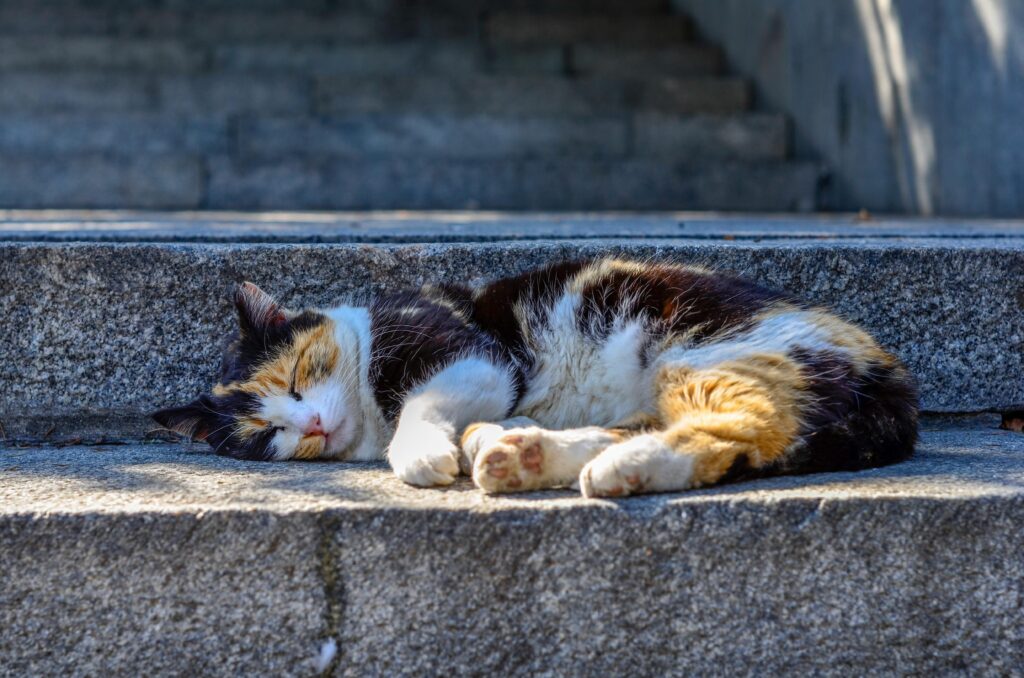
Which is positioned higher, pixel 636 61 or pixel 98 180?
pixel 636 61

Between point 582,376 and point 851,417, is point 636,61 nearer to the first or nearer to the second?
point 582,376

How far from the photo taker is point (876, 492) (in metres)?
1.90

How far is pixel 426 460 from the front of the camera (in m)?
2.07

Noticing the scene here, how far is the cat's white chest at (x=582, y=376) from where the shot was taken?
248cm

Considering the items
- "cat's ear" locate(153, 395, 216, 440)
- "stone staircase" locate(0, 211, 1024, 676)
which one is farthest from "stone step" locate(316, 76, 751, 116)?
"stone staircase" locate(0, 211, 1024, 676)

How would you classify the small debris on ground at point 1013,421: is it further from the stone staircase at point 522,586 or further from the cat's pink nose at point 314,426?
the cat's pink nose at point 314,426

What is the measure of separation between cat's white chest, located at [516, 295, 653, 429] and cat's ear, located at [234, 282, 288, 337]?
2.00 feet

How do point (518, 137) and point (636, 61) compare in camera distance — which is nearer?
point (518, 137)

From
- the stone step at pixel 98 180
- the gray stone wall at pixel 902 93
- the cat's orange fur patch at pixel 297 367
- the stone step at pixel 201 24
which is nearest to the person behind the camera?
the cat's orange fur patch at pixel 297 367

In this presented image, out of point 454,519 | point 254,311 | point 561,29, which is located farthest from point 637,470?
point 561,29

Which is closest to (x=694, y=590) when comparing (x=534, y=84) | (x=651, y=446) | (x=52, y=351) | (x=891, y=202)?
(x=651, y=446)

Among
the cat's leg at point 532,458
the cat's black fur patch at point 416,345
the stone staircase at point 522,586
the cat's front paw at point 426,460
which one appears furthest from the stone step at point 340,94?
the stone staircase at point 522,586

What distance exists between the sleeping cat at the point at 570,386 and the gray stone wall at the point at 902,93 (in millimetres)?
2780

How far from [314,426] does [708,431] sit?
87 cm
